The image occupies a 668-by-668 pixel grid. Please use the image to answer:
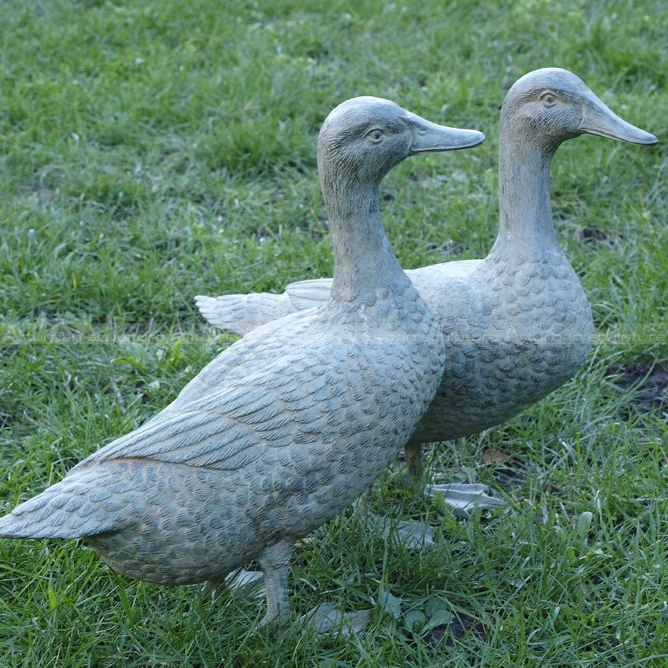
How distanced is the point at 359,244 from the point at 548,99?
2.36 feet

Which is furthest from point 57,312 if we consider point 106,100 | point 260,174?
point 106,100

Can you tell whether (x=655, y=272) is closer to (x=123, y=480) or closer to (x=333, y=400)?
(x=333, y=400)

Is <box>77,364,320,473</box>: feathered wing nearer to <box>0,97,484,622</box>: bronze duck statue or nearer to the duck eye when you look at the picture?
<box>0,97,484,622</box>: bronze duck statue

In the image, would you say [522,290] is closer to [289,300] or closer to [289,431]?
[289,300]

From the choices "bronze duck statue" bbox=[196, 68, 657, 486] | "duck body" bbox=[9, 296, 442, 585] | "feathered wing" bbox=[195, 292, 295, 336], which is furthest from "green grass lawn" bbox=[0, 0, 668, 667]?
"feathered wing" bbox=[195, 292, 295, 336]

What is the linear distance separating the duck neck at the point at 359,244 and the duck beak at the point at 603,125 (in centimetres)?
69

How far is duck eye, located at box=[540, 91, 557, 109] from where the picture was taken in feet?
8.72

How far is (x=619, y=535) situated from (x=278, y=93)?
3.22 metres

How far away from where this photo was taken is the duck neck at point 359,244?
2.40 metres

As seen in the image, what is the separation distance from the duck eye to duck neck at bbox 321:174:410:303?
60cm

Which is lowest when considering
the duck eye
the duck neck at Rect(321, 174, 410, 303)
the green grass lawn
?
the green grass lawn

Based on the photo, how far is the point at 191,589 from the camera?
2.75 metres

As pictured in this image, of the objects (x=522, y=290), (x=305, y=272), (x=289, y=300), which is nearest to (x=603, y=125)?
(x=522, y=290)

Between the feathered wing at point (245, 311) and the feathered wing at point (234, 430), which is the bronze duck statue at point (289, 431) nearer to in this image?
the feathered wing at point (234, 430)
